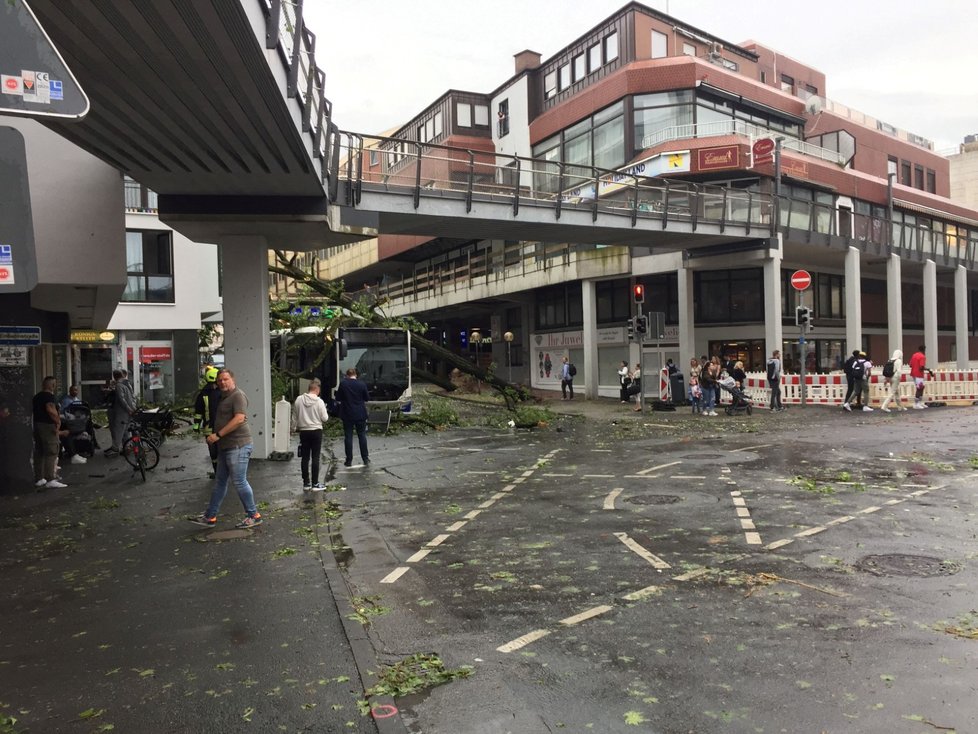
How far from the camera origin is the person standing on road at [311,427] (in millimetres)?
11195

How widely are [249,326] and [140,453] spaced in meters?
3.21

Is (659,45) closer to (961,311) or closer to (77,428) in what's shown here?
(961,311)

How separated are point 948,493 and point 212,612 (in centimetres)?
898

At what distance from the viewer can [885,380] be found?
2508 cm

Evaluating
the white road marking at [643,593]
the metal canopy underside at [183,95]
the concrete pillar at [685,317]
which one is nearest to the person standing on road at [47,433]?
the metal canopy underside at [183,95]

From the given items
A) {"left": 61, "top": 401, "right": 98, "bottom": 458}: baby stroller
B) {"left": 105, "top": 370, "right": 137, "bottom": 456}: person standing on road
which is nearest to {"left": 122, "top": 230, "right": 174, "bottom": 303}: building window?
{"left": 105, "top": 370, "right": 137, "bottom": 456}: person standing on road

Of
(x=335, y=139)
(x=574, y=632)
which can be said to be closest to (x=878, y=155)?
(x=335, y=139)

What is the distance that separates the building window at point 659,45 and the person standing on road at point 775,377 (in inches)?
672

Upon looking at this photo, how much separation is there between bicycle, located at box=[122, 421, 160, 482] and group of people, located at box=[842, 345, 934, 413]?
63.7ft

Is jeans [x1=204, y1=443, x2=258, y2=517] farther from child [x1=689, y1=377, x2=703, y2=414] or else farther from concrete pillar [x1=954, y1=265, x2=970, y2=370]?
concrete pillar [x1=954, y1=265, x2=970, y2=370]

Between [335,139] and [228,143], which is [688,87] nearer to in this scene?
[335,139]

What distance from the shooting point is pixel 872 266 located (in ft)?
117

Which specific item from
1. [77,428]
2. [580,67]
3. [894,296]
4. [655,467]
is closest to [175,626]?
[655,467]

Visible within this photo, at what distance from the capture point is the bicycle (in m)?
13.4
